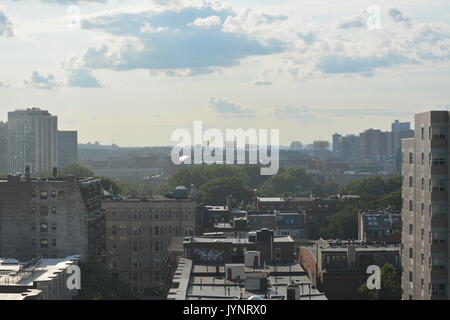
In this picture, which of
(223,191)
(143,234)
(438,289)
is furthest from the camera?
(223,191)

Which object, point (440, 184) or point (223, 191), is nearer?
point (440, 184)

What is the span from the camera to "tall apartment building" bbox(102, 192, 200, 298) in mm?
81500

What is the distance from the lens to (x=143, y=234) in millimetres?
82812

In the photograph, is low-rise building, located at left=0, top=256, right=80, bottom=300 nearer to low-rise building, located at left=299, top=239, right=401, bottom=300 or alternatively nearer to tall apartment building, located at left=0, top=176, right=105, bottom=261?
tall apartment building, located at left=0, top=176, right=105, bottom=261

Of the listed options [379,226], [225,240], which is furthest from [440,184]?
[379,226]

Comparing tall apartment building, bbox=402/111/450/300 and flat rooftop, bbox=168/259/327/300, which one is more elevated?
tall apartment building, bbox=402/111/450/300

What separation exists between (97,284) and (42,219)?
15.4 metres

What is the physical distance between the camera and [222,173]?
18512cm

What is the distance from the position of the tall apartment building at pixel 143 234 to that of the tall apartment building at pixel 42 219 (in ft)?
27.3

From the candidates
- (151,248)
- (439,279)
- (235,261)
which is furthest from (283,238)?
(439,279)

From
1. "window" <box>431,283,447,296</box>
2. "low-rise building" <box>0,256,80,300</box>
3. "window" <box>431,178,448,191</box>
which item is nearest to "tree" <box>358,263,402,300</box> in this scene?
"window" <box>431,283,447,296</box>

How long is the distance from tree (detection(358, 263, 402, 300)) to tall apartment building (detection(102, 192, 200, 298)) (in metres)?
26.6

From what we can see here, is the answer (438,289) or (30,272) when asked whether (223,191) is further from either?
(438,289)

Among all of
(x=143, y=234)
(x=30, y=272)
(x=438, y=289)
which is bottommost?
(x=143, y=234)
